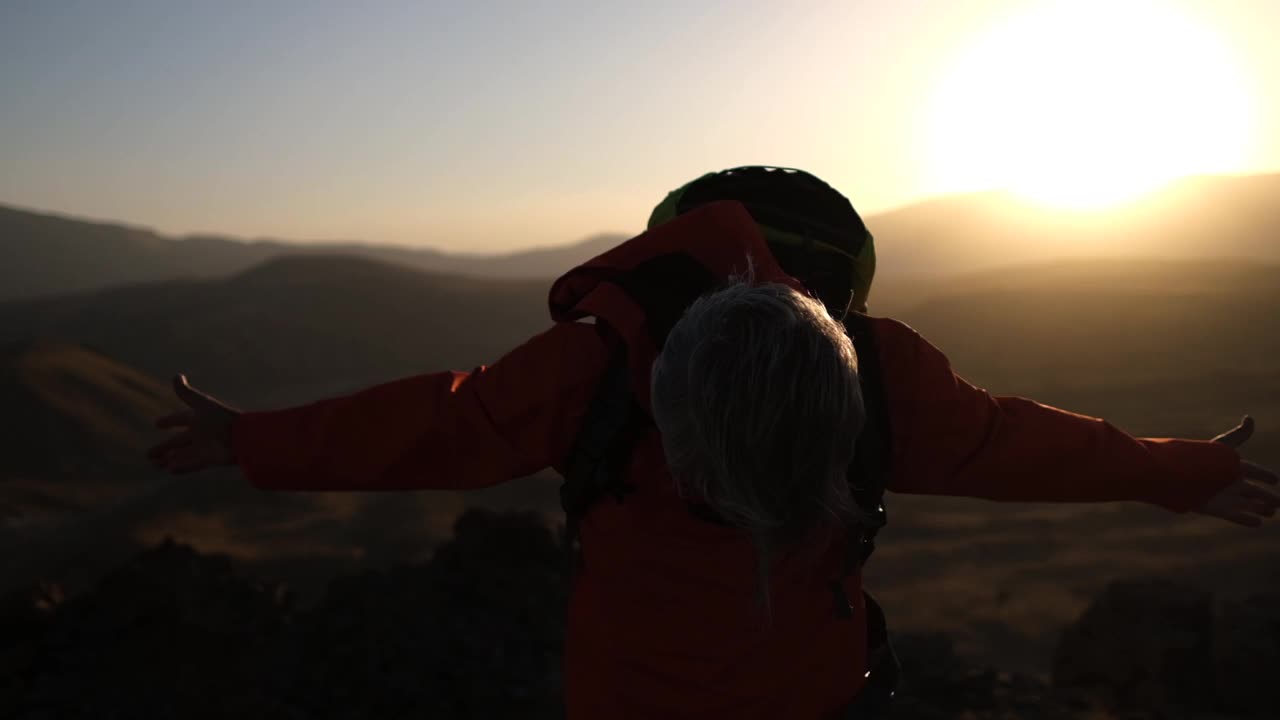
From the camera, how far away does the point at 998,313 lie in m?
27.4

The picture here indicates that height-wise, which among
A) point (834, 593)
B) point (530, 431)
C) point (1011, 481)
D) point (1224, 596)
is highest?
point (530, 431)

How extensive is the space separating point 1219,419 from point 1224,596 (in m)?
7.12

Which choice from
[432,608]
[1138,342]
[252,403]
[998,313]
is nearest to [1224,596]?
[432,608]

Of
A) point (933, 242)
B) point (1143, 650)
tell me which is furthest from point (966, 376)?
point (933, 242)

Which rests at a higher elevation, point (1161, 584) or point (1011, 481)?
Result: point (1011, 481)

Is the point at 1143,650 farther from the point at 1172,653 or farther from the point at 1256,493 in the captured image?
the point at 1256,493

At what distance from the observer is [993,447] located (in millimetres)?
1771

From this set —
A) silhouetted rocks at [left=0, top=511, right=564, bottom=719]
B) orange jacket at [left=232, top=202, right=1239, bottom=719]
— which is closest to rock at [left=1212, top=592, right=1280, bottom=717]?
silhouetted rocks at [left=0, top=511, right=564, bottom=719]

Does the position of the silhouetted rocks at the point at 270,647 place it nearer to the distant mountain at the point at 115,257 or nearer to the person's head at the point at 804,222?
the person's head at the point at 804,222

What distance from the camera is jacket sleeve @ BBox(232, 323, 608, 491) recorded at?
1.68 metres

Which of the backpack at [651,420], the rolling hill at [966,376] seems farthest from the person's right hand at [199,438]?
the rolling hill at [966,376]

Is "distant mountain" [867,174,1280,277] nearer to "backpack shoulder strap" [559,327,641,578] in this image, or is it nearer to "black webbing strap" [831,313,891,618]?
"black webbing strap" [831,313,891,618]

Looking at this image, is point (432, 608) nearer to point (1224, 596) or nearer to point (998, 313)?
point (1224, 596)

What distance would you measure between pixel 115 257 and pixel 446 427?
131 m
